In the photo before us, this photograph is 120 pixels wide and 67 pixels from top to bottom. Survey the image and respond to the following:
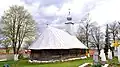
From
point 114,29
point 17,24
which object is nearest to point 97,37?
point 114,29

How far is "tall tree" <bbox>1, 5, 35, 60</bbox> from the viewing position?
151 ft

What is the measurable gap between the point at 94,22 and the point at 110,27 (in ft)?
15.0

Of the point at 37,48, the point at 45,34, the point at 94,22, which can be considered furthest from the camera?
the point at 94,22

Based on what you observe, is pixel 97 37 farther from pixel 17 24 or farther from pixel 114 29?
pixel 17 24

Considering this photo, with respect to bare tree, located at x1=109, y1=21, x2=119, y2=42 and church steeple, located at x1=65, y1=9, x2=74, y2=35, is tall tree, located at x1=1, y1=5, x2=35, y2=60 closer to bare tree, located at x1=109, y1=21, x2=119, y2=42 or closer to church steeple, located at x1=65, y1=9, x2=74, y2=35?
church steeple, located at x1=65, y1=9, x2=74, y2=35

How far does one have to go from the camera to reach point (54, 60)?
36125mm

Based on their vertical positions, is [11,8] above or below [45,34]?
above

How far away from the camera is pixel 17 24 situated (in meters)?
46.8

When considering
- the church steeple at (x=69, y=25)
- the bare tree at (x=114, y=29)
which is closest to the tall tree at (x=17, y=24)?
the church steeple at (x=69, y=25)

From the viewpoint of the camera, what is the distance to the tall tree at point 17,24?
151 feet

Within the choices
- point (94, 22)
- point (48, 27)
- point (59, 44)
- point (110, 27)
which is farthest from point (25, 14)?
→ point (110, 27)

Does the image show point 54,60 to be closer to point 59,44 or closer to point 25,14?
point 59,44

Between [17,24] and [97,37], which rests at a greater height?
[17,24]

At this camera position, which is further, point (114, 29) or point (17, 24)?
point (114, 29)
